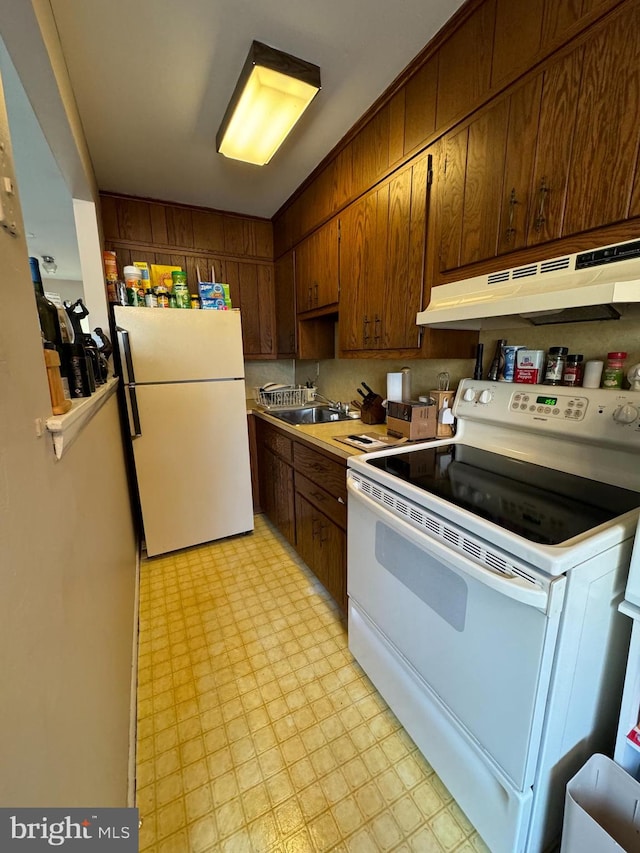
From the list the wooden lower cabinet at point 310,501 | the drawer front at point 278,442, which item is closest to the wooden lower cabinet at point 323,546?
the wooden lower cabinet at point 310,501

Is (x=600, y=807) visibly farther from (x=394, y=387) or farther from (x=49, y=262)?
(x=49, y=262)

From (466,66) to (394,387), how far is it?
1256 millimetres

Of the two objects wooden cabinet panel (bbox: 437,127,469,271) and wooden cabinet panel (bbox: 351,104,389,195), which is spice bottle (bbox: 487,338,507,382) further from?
wooden cabinet panel (bbox: 351,104,389,195)

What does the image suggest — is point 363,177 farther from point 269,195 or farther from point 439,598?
point 439,598

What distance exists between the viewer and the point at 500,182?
1123mm

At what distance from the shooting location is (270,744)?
47.2 inches

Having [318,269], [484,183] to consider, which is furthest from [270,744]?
[318,269]

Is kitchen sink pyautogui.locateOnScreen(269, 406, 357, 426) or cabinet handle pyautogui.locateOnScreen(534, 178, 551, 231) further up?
cabinet handle pyautogui.locateOnScreen(534, 178, 551, 231)

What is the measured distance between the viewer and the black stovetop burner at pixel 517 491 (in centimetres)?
82

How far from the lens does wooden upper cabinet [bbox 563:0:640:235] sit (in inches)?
32.2

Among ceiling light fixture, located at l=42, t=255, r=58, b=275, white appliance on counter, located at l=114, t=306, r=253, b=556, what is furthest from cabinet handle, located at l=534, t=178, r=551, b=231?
ceiling light fixture, located at l=42, t=255, r=58, b=275

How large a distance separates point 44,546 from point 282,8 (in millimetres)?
1761

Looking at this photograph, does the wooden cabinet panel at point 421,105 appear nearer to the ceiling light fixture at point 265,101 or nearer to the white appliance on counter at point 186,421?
the ceiling light fixture at point 265,101

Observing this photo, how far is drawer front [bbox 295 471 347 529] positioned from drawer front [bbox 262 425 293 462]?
0.58 feet
